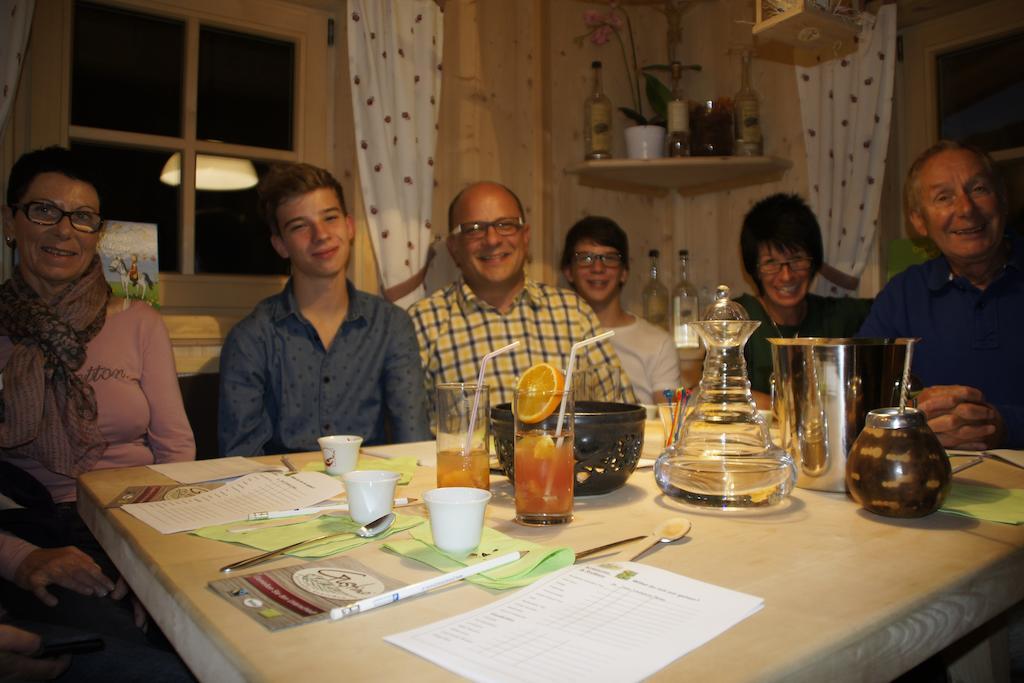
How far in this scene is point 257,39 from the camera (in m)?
2.57

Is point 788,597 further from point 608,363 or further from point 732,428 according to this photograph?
point 608,363

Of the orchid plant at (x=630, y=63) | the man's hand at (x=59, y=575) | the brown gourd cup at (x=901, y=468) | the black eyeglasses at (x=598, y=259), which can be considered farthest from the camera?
the orchid plant at (x=630, y=63)

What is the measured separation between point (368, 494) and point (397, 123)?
207 centimetres

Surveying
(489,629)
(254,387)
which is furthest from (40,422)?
(489,629)

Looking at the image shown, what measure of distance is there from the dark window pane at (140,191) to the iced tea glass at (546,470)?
1979mm

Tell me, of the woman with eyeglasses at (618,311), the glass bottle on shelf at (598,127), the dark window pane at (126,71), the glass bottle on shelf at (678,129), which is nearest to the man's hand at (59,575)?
the dark window pane at (126,71)

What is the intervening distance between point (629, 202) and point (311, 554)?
9.27ft

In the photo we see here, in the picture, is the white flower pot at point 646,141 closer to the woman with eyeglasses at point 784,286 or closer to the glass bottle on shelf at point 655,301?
the glass bottle on shelf at point 655,301

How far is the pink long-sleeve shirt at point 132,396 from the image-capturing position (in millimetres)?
1636

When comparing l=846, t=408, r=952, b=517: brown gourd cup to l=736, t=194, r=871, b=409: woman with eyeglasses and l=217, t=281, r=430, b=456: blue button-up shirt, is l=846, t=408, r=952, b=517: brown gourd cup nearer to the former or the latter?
l=217, t=281, r=430, b=456: blue button-up shirt

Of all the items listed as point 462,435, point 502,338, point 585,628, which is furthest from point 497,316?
point 585,628

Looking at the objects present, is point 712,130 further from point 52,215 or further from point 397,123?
point 52,215

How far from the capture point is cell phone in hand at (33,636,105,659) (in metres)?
0.94

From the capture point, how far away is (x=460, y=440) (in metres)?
0.96
